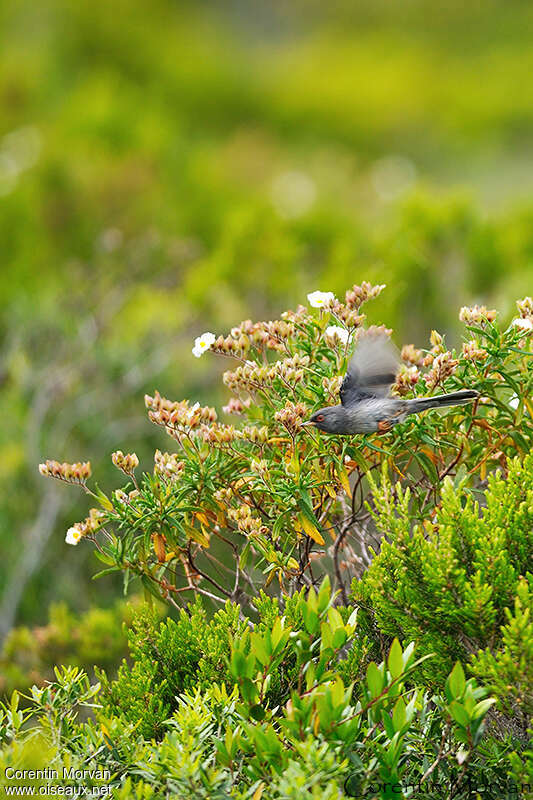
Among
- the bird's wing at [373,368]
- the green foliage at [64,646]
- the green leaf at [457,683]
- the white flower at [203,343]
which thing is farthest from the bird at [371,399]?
the green foliage at [64,646]

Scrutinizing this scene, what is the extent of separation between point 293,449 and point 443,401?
1.64ft

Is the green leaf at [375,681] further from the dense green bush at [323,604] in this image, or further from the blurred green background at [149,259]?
the blurred green background at [149,259]

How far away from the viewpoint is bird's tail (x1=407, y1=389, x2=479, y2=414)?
2.59 metres

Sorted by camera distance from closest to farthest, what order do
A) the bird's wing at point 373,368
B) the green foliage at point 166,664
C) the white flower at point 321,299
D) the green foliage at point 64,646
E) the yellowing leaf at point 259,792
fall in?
the yellowing leaf at point 259,792 < the green foliage at point 166,664 < the bird's wing at point 373,368 < the white flower at point 321,299 < the green foliage at point 64,646

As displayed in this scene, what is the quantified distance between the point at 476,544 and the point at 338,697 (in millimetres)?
627

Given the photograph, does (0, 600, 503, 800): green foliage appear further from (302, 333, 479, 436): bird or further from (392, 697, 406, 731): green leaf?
(302, 333, 479, 436): bird

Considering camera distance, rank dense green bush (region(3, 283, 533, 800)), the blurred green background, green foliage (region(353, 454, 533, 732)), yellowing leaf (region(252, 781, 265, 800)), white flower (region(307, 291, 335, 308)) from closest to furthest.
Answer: yellowing leaf (region(252, 781, 265, 800)), dense green bush (region(3, 283, 533, 800)), green foliage (region(353, 454, 533, 732)), white flower (region(307, 291, 335, 308)), the blurred green background

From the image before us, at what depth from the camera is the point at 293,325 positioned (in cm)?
296

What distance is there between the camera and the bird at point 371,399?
2611 millimetres

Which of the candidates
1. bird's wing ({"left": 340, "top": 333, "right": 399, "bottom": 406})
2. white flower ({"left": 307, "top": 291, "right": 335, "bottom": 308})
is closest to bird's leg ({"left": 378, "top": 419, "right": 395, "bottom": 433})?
bird's wing ({"left": 340, "top": 333, "right": 399, "bottom": 406})

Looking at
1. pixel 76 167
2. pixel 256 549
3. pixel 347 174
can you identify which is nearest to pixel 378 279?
pixel 256 549

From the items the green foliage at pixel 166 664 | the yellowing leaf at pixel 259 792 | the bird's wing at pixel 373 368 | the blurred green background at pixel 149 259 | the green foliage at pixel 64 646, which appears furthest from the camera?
the blurred green background at pixel 149 259

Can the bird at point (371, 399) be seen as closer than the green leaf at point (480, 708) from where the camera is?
No

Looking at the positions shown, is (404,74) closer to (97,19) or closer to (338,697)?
(97,19)
